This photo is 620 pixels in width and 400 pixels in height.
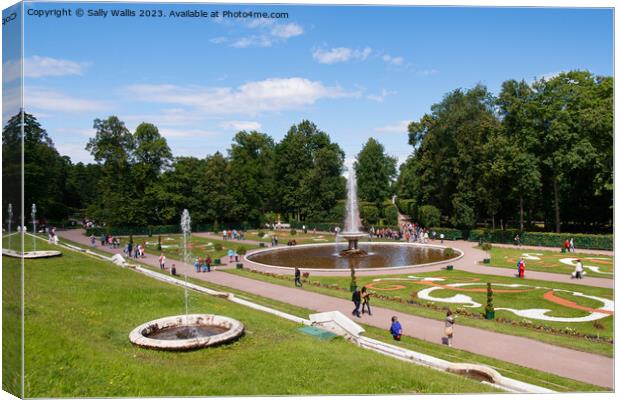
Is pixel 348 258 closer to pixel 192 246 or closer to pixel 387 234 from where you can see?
pixel 387 234

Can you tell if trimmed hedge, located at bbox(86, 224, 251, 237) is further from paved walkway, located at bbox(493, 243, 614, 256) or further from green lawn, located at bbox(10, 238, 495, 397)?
green lawn, located at bbox(10, 238, 495, 397)

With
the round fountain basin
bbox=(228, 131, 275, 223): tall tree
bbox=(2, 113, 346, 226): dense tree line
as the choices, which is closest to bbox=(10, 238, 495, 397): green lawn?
the round fountain basin

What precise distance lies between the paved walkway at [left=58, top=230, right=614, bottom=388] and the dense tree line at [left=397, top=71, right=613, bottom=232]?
1046 inches

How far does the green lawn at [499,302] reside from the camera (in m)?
16.5

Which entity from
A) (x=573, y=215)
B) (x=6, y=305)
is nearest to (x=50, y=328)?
(x=6, y=305)

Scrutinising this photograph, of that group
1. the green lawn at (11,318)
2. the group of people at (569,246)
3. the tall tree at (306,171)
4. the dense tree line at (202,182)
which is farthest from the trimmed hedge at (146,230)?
the green lawn at (11,318)

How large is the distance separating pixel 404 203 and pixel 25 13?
3075 inches

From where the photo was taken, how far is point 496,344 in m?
15.6

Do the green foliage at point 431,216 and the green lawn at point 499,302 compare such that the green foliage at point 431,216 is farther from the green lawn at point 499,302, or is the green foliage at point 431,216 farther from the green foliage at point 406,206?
the green lawn at point 499,302

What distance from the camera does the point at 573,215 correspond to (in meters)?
52.1

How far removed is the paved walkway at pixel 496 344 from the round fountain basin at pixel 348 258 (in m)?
11.2

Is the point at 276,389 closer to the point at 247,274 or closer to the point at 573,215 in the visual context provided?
the point at 247,274

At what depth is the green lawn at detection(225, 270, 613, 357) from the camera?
54.0ft

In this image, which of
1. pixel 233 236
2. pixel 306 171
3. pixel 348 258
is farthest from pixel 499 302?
pixel 306 171
